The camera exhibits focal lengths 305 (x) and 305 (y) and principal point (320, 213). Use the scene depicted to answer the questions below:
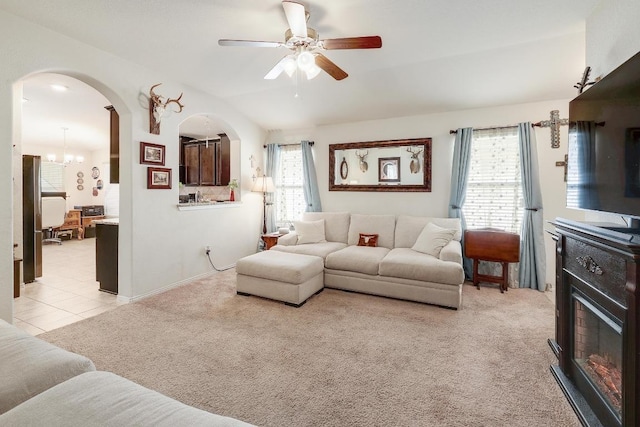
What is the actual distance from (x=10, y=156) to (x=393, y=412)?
328cm

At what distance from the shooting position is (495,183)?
4.05 meters

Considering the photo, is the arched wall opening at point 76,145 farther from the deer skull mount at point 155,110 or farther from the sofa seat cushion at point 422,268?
the sofa seat cushion at point 422,268

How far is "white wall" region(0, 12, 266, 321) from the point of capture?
2.38 m

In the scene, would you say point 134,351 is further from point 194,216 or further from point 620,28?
point 620,28

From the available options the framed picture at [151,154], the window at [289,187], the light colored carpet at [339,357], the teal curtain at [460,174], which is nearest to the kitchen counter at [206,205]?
the framed picture at [151,154]

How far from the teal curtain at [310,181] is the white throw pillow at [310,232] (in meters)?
0.63

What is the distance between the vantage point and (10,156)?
238cm

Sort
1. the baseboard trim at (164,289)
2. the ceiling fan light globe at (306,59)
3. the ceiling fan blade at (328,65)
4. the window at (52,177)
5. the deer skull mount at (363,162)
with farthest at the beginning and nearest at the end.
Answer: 1. the window at (52,177)
2. the deer skull mount at (363,162)
3. the baseboard trim at (164,289)
4. the ceiling fan blade at (328,65)
5. the ceiling fan light globe at (306,59)

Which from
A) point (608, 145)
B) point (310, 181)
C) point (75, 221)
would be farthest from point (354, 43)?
point (75, 221)

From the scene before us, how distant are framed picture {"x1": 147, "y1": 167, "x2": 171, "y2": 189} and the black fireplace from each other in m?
3.77

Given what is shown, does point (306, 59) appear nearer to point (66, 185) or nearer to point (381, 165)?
point (381, 165)

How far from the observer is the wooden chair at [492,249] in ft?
11.8

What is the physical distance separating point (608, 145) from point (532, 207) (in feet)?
8.03

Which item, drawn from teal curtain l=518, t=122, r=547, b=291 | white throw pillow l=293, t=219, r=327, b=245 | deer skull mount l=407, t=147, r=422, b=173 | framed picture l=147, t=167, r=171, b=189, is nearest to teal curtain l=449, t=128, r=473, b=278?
deer skull mount l=407, t=147, r=422, b=173
